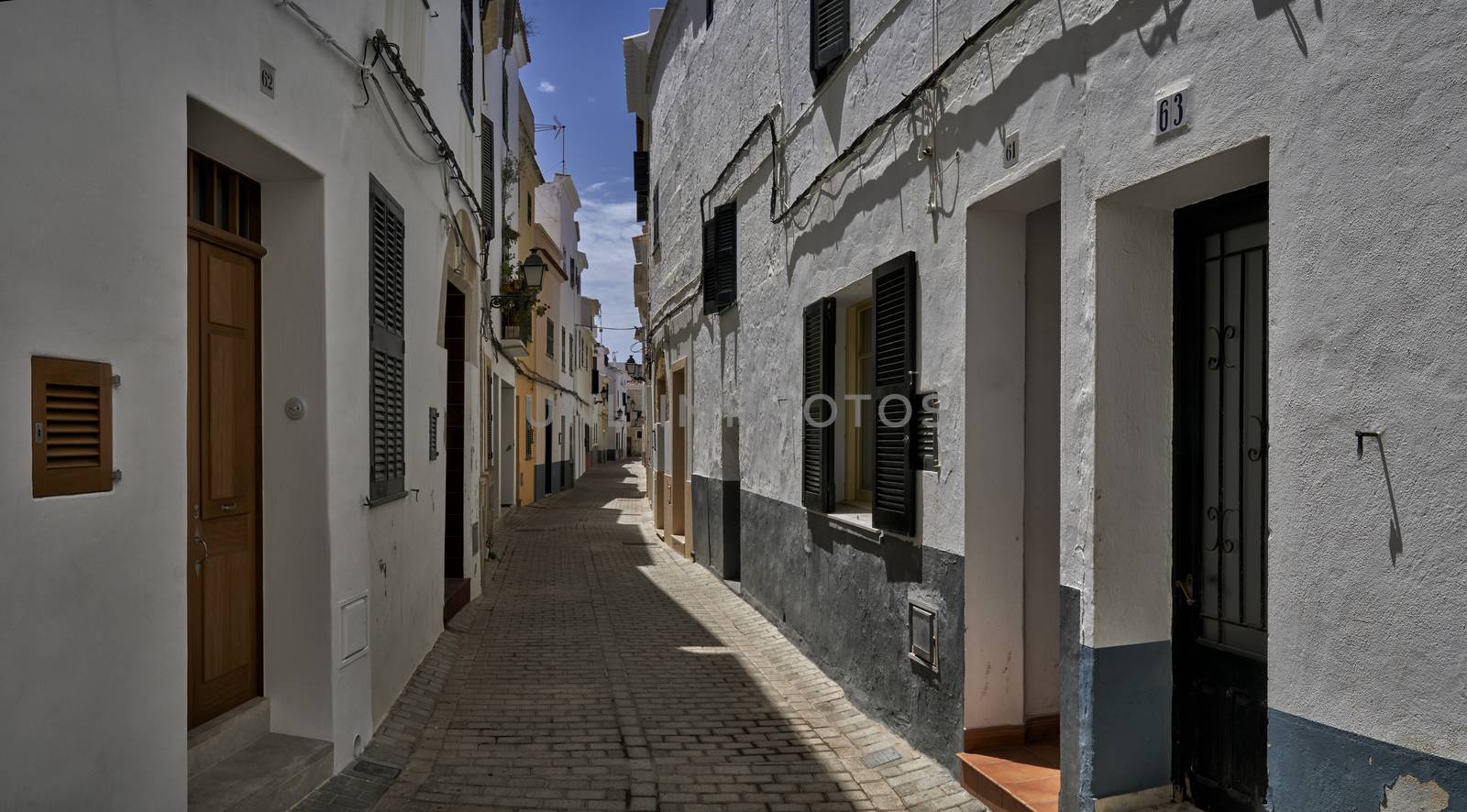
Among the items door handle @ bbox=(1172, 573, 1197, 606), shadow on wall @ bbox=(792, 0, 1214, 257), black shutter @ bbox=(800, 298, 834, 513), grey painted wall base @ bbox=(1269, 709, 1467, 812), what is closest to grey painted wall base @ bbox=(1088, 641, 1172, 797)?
door handle @ bbox=(1172, 573, 1197, 606)

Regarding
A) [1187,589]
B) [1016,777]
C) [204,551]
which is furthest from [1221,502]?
[204,551]

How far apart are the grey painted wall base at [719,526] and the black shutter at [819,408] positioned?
367cm

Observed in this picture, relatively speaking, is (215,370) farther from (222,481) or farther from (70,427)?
(70,427)

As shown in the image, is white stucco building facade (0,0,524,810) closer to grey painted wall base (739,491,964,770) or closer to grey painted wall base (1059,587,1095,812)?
grey painted wall base (739,491,964,770)

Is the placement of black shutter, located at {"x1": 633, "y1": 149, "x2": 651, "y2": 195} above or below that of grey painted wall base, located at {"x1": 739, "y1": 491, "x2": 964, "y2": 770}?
above

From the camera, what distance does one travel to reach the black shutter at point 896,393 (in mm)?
5348

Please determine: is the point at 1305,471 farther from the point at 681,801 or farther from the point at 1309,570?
the point at 681,801

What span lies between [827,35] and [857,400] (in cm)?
254

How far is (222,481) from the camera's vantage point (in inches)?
176

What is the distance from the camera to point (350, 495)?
201 inches

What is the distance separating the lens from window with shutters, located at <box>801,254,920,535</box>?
5590mm

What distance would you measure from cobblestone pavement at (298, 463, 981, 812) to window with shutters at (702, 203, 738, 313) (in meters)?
3.16

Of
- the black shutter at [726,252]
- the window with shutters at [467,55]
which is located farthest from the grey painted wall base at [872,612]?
the window with shutters at [467,55]

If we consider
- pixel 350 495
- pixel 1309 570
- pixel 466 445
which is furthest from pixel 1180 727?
pixel 466 445
